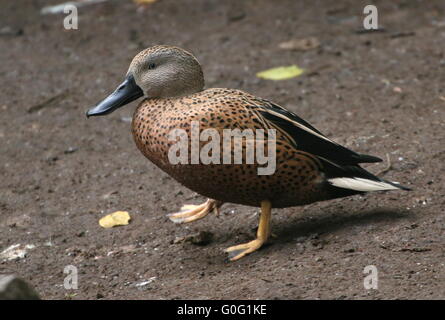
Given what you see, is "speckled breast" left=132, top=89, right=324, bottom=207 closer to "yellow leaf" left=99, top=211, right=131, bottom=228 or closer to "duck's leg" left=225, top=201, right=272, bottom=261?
"duck's leg" left=225, top=201, right=272, bottom=261

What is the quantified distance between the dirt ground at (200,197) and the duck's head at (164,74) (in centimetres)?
90

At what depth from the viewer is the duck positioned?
156 inches

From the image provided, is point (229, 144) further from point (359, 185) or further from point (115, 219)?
point (115, 219)

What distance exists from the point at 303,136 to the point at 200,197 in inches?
49.5

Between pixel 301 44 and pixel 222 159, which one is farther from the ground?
pixel 301 44

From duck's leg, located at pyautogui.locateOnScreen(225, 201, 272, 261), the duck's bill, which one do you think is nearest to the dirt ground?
duck's leg, located at pyautogui.locateOnScreen(225, 201, 272, 261)

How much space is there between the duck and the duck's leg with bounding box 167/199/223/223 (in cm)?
50

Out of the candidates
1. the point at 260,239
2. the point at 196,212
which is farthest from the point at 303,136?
the point at 196,212

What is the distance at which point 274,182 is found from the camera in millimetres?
4059

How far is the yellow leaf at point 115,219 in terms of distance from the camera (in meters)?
4.89

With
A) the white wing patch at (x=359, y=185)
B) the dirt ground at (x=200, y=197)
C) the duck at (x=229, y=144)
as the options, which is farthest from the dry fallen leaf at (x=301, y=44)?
the white wing patch at (x=359, y=185)

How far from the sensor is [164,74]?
428 centimetres
